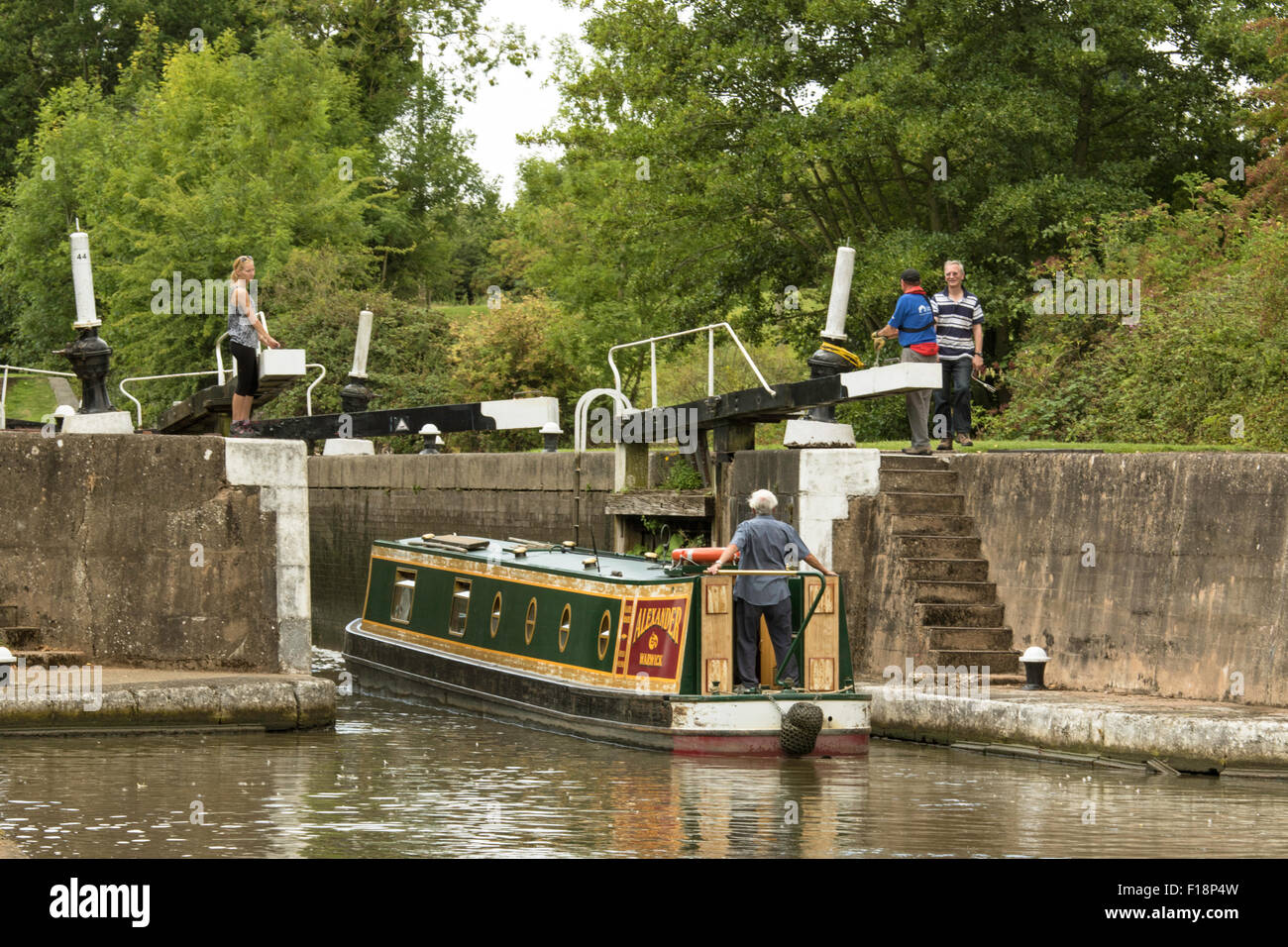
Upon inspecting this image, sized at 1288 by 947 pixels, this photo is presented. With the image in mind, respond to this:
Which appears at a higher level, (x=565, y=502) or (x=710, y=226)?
(x=710, y=226)

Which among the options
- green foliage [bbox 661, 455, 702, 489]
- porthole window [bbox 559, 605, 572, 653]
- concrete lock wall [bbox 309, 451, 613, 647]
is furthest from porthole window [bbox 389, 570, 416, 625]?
porthole window [bbox 559, 605, 572, 653]

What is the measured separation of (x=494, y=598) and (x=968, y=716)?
14.3ft

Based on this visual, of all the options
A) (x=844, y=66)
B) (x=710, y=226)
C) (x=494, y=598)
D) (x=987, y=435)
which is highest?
(x=844, y=66)

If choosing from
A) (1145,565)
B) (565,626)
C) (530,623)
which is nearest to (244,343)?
(530,623)

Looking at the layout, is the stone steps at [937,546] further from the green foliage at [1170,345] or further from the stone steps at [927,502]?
the green foliage at [1170,345]

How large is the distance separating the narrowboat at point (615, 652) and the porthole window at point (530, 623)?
0.02 metres

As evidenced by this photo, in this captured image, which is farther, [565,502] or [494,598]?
[565,502]

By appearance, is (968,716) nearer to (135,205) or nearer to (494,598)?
(494,598)

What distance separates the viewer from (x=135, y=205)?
3297cm

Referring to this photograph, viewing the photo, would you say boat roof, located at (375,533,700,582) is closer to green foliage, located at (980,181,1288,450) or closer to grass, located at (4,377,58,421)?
green foliage, located at (980,181,1288,450)

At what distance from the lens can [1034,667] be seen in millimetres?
12992

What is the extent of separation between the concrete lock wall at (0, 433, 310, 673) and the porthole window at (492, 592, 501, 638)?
7.54ft
